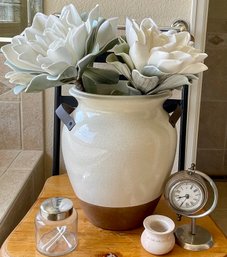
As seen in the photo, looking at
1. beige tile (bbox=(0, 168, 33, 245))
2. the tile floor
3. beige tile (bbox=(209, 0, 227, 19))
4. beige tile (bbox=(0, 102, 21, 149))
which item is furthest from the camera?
beige tile (bbox=(209, 0, 227, 19))

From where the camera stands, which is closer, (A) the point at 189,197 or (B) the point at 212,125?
(A) the point at 189,197

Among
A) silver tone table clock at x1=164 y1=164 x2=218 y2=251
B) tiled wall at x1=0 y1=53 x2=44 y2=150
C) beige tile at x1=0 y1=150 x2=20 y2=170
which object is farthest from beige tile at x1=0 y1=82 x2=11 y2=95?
silver tone table clock at x1=164 y1=164 x2=218 y2=251

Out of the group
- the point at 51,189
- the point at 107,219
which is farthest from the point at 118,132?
the point at 51,189

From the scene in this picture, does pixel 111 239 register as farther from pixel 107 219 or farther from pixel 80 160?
pixel 80 160

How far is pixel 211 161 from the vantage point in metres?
2.40

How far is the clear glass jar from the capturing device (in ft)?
2.33

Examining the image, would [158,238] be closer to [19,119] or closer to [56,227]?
[56,227]

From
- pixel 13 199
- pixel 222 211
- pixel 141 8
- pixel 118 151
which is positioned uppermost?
pixel 141 8

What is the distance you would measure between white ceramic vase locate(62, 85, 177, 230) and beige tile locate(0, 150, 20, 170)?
47cm

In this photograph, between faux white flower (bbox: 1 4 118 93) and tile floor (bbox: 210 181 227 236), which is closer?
faux white flower (bbox: 1 4 118 93)

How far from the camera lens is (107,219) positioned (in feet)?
2.58

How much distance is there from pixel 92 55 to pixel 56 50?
7cm

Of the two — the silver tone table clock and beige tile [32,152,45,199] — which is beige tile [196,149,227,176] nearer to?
beige tile [32,152,45,199]

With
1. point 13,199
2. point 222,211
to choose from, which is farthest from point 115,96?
point 222,211
